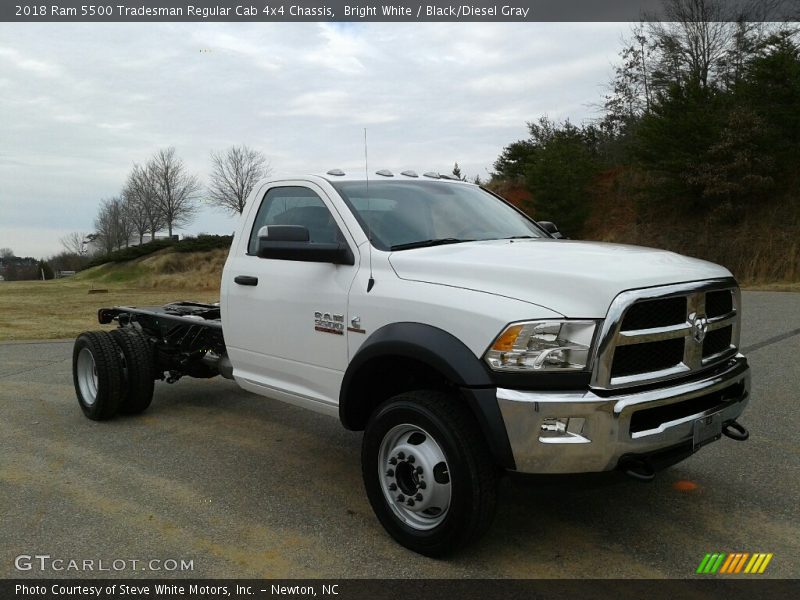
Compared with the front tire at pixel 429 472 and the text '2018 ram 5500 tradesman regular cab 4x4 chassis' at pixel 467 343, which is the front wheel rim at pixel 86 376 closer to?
the text '2018 ram 5500 tradesman regular cab 4x4 chassis' at pixel 467 343

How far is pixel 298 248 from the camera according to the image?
396cm

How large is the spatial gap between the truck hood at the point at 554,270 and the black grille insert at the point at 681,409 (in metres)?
0.55

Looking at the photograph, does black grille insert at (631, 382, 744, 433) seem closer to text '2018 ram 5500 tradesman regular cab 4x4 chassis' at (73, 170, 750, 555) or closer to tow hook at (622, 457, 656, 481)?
text '2018 ram 5500 tradesman regular cab 4x4 chassis' at (73, 170, 750, 555)

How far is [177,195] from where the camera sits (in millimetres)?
56906

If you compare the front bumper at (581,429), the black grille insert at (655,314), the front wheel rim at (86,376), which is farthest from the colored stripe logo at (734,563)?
the front wheel rim at (86,376)

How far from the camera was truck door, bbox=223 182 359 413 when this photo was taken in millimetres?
4129

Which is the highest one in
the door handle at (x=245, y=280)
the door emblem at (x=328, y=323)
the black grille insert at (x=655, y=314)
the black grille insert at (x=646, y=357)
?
the door handle at (x=245, y=280)

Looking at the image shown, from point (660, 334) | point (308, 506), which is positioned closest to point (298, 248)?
point (308, 506)

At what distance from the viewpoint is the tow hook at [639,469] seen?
312 cm

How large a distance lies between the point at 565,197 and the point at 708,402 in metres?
30.0

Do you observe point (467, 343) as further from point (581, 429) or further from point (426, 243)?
point (426, 243)

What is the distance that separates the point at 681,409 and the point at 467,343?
3.69 ft

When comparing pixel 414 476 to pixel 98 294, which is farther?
pixel 98 294

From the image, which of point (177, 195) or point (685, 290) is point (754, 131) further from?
point (177, 195)
